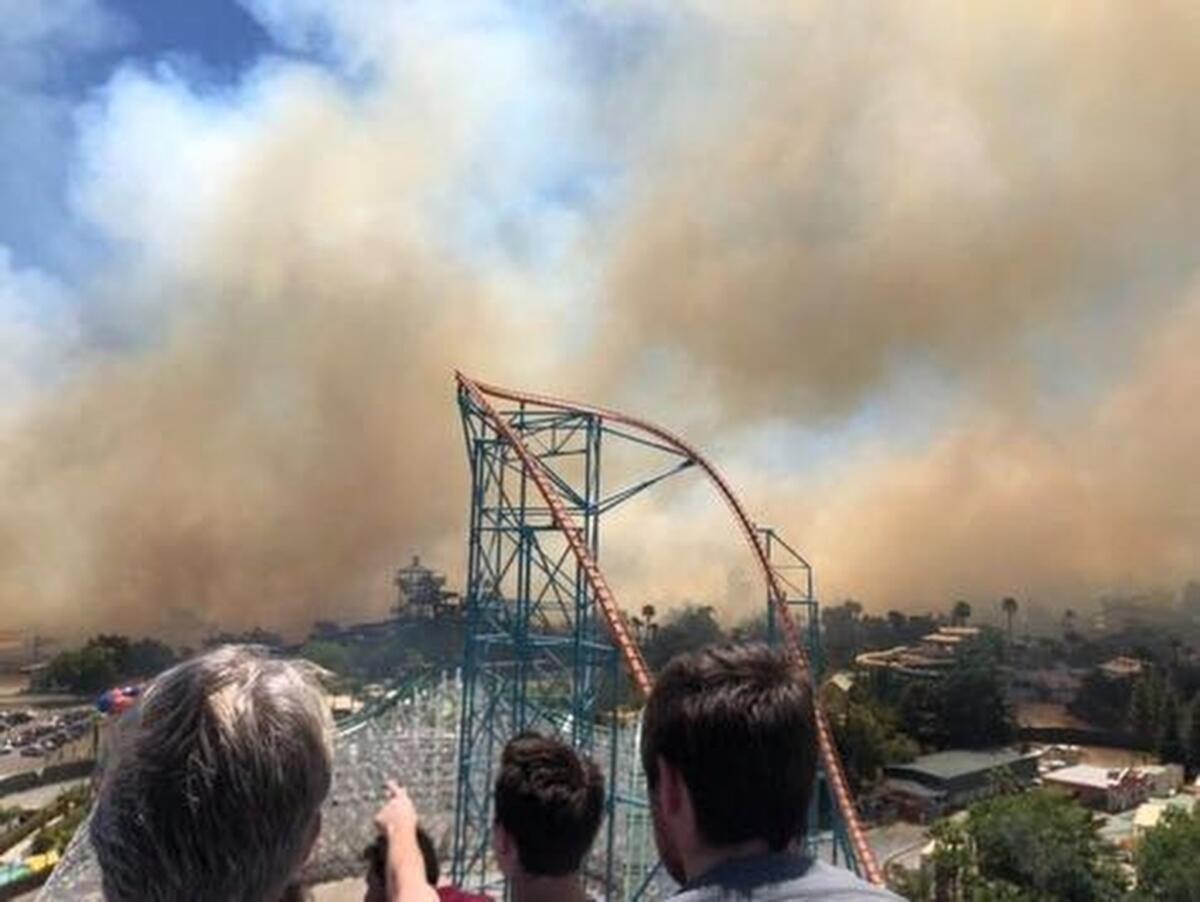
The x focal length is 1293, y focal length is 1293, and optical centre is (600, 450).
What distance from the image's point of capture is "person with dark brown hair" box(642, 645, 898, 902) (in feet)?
4.46

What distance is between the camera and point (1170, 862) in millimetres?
18234

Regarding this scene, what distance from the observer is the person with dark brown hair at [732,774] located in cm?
136

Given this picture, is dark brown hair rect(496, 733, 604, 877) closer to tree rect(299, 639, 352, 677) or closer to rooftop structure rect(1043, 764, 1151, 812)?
rooftop structure rect(1043, 764, 1151, 812)

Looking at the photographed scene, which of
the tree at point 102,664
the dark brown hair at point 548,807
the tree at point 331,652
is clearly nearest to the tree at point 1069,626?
the tree at point 331,652

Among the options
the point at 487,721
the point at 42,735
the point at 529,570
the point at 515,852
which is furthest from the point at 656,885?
the point at 42,735

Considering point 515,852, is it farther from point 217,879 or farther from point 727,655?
point 217,879

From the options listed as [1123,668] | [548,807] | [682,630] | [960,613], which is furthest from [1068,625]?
[548,807]

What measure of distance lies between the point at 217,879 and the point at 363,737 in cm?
2074

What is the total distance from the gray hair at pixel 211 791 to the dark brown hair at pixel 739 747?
1.26 feet

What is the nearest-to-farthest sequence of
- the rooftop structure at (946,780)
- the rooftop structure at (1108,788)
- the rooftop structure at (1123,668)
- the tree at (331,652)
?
1. the rooftop structure at (1108,788)
2. the rooftop structure at (946,780)
3. the tree at (331,652)
4. the rooftop structure at (1123,668)

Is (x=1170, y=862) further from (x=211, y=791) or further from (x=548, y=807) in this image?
(x=211, y=791)

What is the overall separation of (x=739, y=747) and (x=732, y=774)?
0.03 meters

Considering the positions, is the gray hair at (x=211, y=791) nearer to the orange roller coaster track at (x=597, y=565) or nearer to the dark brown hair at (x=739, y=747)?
the dark brown hair at (x=739, y=747)

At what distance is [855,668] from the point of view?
47188 mm
